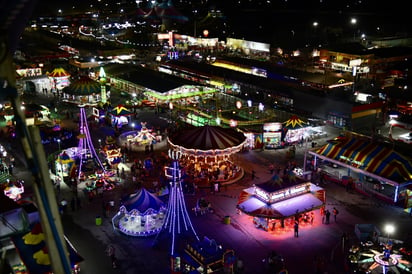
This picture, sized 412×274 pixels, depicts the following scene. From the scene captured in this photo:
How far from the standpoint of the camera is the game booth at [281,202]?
74.7 ft

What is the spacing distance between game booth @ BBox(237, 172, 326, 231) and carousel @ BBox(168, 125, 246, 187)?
492 cm

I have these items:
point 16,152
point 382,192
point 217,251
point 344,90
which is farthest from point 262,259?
point 344,90

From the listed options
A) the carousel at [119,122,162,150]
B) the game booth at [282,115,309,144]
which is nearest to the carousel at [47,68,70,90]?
the carousel at [119,122,162,150]

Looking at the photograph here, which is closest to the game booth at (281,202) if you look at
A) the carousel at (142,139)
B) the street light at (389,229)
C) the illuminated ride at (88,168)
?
the street light at (389,229)

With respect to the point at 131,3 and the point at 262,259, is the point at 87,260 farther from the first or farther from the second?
the point at 131,3

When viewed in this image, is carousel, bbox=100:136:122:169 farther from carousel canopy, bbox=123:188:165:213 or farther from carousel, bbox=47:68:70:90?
carousel, bbox=47:68:70:90

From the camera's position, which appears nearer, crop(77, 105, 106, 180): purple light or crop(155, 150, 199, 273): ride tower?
crop(155, 150, 199, 273): ride tower

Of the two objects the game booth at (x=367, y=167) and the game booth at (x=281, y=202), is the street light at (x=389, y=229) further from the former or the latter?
the game booth at (x=281, y=202)

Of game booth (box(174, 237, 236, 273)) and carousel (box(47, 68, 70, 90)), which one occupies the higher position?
carousel (box(47, 68, 70, 90))

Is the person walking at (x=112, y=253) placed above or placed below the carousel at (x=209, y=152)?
below

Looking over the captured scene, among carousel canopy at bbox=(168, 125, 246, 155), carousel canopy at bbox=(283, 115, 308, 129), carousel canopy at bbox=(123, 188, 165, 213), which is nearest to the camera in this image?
carousel canopy at bbox=(123, 188, 165, 213)

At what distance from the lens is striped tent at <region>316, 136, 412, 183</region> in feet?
83.9

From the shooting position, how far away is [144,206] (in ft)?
72.1

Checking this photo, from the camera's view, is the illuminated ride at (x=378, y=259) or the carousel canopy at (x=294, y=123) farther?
the carousel canopy at (x=294, y=123)
